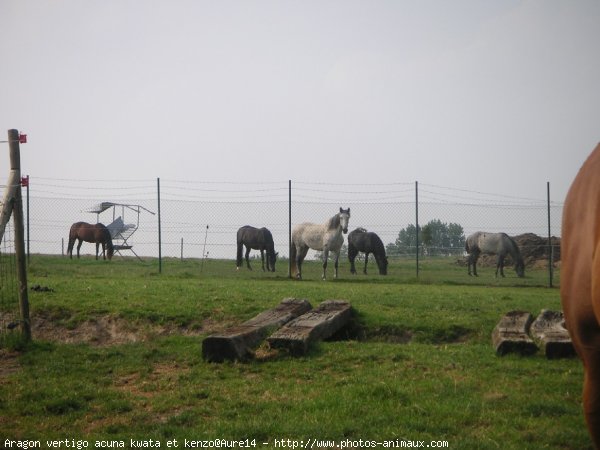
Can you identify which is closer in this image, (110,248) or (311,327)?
(311,327)

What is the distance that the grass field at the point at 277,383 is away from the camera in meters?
4.54

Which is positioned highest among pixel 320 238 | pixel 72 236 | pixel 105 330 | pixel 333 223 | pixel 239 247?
pixel 333 223

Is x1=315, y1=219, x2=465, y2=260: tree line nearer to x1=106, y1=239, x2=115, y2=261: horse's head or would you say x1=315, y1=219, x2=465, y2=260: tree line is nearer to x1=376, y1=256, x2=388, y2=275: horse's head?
x1=376, y1=256, x2=388, y2=275: horse's head

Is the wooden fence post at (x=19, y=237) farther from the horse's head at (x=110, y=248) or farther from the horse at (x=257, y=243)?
the horse's head at (x=110, y=248)

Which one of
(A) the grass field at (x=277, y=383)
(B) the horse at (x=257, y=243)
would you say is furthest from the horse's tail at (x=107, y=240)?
(A) the grass field at (x=277, y=383)

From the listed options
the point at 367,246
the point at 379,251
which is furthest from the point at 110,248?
the point at 379,251

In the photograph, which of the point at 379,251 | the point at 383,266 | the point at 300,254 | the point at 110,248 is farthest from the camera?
the point at 110,248

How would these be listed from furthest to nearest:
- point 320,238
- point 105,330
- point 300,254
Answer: point 320,238, point 300,254, point 105,330

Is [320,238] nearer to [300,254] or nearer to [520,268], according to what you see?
[300,254]

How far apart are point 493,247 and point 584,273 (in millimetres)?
21988

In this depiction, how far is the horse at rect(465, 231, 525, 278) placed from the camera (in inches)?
906

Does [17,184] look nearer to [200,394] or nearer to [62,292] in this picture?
[62,292]

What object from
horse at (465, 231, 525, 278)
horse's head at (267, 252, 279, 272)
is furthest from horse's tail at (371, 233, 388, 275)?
horse's head at (267, 252, 279, 272)

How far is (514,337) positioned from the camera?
6910 mm
